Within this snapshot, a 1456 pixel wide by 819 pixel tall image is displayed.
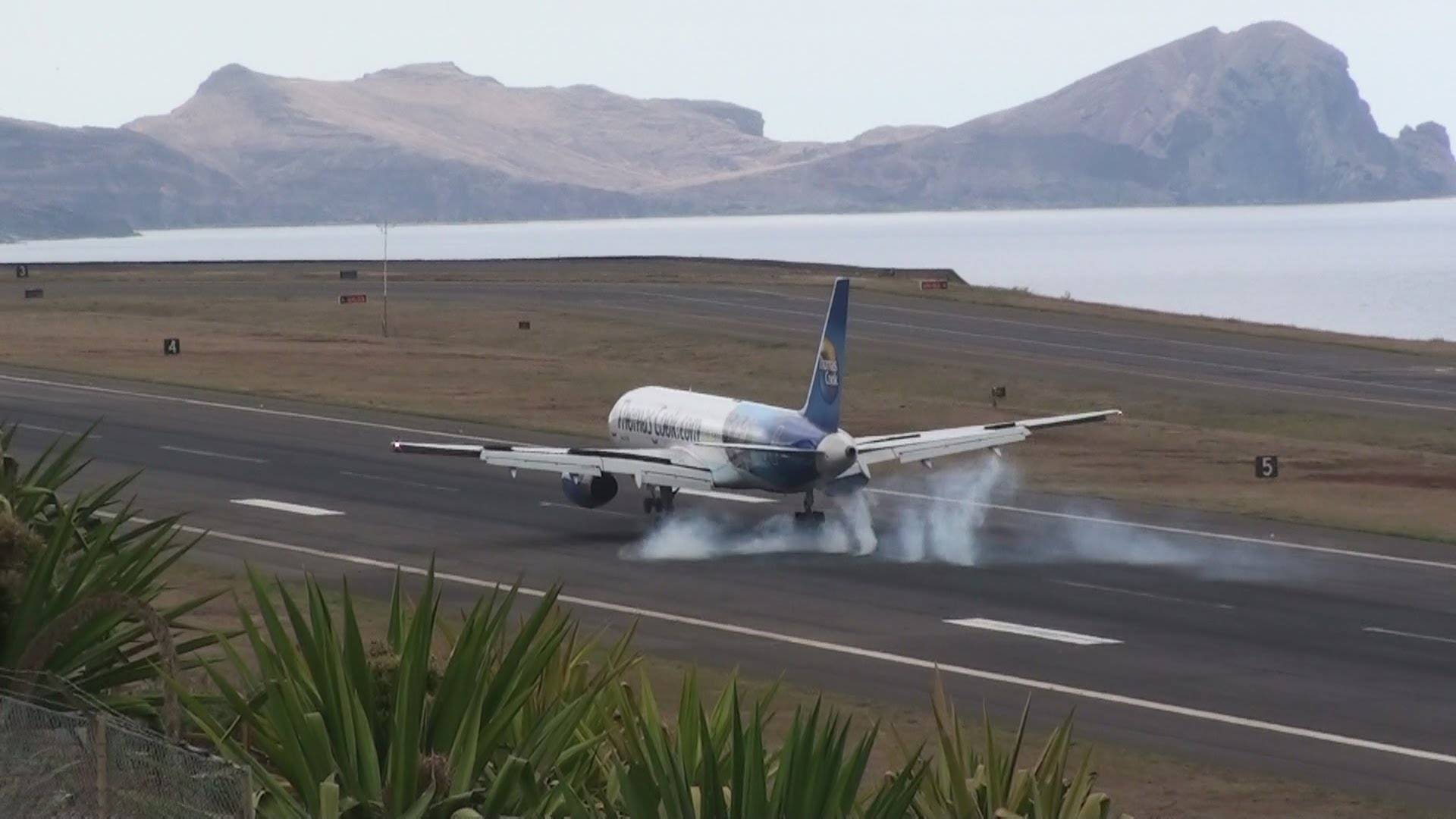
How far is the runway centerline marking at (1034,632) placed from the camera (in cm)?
4038

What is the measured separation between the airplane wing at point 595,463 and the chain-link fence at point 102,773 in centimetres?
3357

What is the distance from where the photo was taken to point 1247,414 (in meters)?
83.6

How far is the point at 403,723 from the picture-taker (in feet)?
47.4

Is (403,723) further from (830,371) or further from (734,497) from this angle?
(734,497)

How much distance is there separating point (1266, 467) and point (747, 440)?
21.6 meters

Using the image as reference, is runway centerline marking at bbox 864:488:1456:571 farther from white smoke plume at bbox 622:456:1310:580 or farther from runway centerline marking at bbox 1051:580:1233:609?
runway centerline marking at bbox 1051:580:1233:609

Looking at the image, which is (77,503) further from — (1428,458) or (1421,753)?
(1428,458)

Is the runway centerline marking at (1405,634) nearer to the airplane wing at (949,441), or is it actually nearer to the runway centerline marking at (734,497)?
the airplane wing at (949,441)

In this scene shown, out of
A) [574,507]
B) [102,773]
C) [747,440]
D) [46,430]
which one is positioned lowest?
[46,430]

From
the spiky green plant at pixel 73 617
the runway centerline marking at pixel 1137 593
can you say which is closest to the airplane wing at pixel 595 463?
the runway centerline marking at pixel 1137 593

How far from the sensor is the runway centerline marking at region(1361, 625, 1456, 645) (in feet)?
134

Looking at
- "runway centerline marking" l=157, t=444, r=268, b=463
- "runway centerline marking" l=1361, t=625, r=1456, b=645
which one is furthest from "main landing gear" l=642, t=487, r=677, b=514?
"runway centerline marking" l=1361, t=625, r=1456, b=645

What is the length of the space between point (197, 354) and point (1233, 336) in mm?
54597

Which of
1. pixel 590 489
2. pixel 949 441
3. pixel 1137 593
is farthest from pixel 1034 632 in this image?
pixel 590 489
